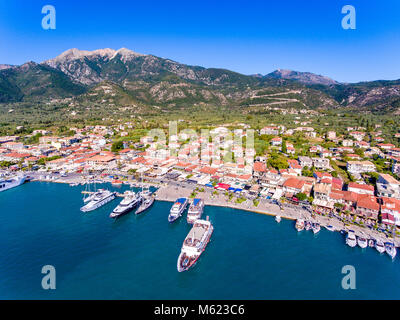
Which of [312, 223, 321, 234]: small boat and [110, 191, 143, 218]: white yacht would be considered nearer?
[312, 223, 321, 234]: small boat

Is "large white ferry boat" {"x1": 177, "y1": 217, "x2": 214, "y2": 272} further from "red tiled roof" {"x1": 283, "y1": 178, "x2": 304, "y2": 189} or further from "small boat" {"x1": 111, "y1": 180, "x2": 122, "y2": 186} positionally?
"small boat" {"x1": 111, "y1": 180, "x2": 122, "y2": 186}

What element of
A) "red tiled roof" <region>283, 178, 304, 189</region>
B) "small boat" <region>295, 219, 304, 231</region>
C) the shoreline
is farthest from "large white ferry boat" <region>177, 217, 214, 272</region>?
"red tiled roof" <region>283, 178, 304, 189</region>

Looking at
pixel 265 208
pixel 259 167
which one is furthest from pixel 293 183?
pixel 259 167

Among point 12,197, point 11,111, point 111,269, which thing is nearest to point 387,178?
point 111,269

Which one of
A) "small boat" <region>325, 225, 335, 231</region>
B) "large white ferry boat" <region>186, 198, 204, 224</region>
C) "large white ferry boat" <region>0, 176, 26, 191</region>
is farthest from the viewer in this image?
"large white ferry boat" <region>0, 176, 26, 191</region>

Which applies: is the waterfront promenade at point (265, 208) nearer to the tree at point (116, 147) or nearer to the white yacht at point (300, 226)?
the white yacht at point (300, 226)

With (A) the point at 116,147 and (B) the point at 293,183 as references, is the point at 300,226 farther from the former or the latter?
(A) the point at 116,147

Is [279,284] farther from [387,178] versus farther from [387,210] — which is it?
[387,178]
